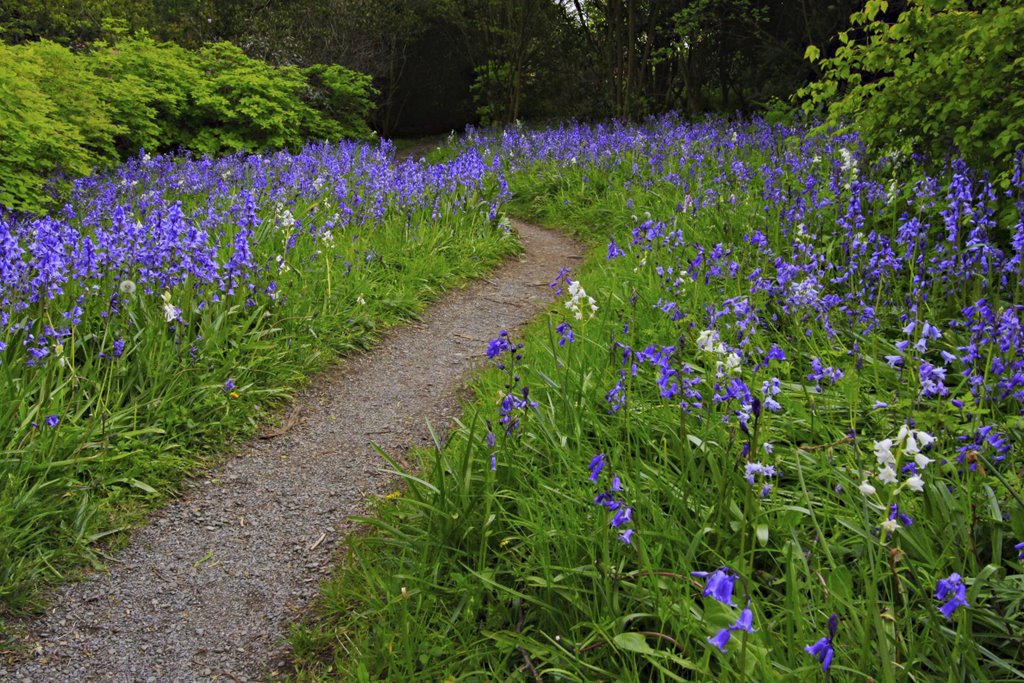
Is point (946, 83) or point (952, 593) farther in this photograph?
point (946, 83)

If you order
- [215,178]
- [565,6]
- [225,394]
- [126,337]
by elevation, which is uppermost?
[565,6]

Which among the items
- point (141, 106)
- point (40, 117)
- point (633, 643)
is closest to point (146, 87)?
point (141, 106)

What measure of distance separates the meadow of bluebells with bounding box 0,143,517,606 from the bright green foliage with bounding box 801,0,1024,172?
137 inches

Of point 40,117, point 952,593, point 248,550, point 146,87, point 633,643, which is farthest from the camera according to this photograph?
point 146,87

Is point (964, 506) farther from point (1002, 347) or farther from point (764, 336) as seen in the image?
point (764, 336)

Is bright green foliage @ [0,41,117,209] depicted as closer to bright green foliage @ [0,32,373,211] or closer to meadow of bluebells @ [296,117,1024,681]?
bright green foliage @ [0,32,373,211]

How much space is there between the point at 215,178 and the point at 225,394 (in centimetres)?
468

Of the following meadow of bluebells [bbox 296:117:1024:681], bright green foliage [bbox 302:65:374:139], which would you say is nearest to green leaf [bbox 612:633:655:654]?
meadow of bluebells [bbox 296:117:1024:681]

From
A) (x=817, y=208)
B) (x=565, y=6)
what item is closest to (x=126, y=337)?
(x=817, y=208)

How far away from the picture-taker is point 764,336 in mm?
4031

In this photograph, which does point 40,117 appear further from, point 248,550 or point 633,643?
point 633,643

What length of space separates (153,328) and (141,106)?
6.00 m

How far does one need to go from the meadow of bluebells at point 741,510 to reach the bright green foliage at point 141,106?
466 cm

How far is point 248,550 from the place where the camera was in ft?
10.3
